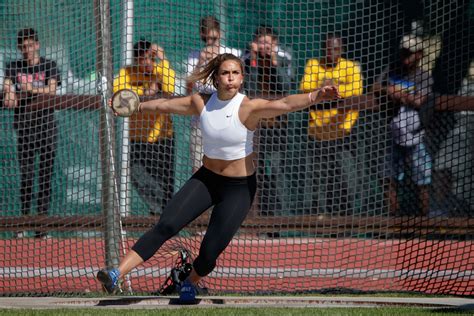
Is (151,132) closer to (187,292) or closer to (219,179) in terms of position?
(219,179)

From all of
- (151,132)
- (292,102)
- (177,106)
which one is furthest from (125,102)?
(151,132)

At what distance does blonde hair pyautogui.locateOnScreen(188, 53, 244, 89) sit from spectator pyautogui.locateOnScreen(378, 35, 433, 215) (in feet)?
7.29

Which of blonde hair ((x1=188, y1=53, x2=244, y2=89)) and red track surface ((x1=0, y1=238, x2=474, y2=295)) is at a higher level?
blonde hair ((x1=188, y1=53, x2=244, y2=89))

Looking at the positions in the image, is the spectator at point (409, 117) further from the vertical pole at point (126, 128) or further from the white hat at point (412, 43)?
the vertical pole at point (126, 128)

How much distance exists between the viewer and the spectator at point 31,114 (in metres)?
9.95

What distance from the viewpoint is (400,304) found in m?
8.18

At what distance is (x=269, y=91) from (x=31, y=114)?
236cm

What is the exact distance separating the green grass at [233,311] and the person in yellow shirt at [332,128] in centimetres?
291

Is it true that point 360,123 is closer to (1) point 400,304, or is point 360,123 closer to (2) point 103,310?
(1) point 400,304

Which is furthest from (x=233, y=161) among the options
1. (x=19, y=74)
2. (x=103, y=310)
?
(x=19, y=74)

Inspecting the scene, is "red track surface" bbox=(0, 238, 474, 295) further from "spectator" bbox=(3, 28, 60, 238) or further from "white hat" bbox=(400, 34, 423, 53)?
"white hat" bbox=(400, 34, 423, 53)

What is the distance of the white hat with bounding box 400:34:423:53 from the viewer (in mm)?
9656

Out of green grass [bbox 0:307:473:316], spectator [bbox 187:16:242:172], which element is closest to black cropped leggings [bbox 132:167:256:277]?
green grass [bbox 0:307:473:316]

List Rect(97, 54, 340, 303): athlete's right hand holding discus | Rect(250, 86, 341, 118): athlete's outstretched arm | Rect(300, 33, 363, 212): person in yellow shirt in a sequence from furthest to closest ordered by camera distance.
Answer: Rect(300, 33, 363, 212): person in yellow shirt < Rect(97, 54, 340, 303): athlete's right hand holding discus < Rect(250, 86, 341, 118): athlete's outstretched arm
